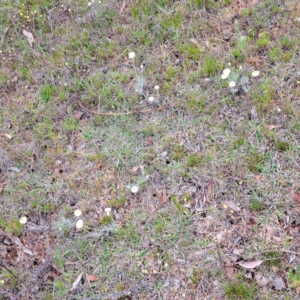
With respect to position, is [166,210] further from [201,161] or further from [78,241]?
[78,241]

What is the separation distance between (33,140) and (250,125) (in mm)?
1811

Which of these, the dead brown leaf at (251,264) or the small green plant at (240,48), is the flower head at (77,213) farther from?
the small green plant at (240,48)

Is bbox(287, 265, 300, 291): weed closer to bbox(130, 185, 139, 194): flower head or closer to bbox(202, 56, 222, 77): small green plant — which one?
bbox(130, 185, 139, 194): flower head

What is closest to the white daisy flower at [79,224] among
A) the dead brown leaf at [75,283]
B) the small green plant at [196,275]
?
the dead brown leaf at [75,283]

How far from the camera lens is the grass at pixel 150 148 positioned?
2598 millimetres

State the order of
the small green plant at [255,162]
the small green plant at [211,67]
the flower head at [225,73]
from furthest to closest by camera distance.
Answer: the small green plant at [211,67], the flower head at [225,73], the small green plant at [255,162]

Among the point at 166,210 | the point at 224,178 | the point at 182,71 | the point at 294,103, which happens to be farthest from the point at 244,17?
the point at 166,210

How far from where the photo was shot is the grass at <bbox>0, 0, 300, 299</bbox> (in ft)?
8.52

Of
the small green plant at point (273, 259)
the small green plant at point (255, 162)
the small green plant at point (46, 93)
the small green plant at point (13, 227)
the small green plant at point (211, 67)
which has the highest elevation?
the small green plant at point (211, 67)

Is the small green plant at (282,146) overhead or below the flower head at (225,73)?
below

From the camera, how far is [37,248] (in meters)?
2.82

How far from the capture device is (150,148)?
9.94 feet

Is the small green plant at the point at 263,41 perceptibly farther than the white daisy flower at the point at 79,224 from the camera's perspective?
Yes

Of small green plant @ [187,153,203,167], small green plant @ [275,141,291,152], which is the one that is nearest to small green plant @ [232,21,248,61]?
small green plant @ [275,141,291,152]
